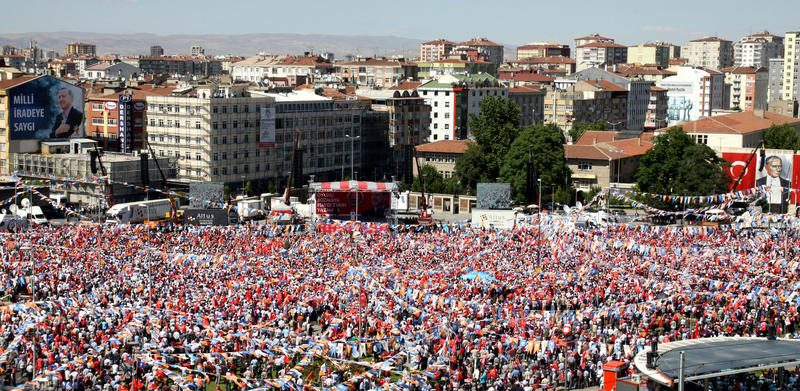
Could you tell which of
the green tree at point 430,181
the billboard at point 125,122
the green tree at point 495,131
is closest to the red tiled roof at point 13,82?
the billboard at point 125,122

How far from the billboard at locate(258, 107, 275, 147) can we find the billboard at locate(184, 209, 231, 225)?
25940 millimetres

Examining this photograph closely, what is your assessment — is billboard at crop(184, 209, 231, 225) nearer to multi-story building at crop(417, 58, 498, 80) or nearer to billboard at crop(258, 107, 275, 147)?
billboard at crop(258, 107, 275, 147)

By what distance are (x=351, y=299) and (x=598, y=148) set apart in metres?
47.7

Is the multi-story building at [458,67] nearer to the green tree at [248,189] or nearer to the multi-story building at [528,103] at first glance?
the multi-story building at [528,103]

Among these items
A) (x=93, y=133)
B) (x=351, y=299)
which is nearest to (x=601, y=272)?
(x=351, y=299)

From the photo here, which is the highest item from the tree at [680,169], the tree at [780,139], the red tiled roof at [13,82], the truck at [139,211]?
the red tiled roof at [13,82]

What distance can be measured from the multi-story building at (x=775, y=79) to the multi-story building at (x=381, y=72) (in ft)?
224

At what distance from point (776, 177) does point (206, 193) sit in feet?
120

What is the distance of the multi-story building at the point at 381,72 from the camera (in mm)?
136738

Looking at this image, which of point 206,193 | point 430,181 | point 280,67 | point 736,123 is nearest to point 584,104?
point 736,123

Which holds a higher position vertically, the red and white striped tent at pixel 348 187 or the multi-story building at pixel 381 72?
the multi-story building at pixel 381 72

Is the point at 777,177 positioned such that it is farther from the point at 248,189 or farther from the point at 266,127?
the point at 266,127

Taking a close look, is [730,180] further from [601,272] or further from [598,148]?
[601,272]

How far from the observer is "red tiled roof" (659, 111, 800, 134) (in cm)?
8144
